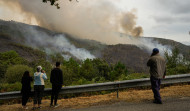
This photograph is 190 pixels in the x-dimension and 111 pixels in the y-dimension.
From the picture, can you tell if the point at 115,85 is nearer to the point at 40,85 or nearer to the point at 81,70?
the point at 40,85

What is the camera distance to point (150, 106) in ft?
20.1

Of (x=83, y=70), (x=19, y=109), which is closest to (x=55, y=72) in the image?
(x=19, y=109)

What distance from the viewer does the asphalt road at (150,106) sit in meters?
5.81

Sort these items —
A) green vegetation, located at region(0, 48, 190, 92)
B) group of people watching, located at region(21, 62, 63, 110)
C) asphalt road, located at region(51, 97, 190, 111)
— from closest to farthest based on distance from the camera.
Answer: asphalt road, located at region(51, 97, 190, 111)
group of people watching, located at region(21, 62, 63, 110)
green vegetation, located at region(0, 48, 190, 92)

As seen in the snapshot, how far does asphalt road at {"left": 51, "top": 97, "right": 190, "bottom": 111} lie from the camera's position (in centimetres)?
581

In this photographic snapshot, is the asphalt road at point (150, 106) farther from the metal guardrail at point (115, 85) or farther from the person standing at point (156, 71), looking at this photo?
the metal guardrail at point (115, 85)

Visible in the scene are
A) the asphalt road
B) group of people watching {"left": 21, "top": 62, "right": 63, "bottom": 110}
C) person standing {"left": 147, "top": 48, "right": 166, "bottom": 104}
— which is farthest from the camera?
group of people watching {"left": 21, "top": 62, "right": 63, "bottom": 110}

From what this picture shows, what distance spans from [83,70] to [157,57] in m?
67.0

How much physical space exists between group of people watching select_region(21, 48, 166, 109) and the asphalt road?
352 millimetres

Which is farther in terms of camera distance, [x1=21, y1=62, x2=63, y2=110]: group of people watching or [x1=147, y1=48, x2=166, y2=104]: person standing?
[x1=21, y1=62, x2=63, y2=110]: group of people watching

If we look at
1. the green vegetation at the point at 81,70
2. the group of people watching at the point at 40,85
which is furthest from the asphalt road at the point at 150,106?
the green vegetation at the point at 81,70

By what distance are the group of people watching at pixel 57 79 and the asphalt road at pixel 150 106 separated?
35 centimetres

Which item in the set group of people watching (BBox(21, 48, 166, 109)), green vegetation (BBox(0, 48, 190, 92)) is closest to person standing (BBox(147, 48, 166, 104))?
group of people watching (BBox(21, 48, 166, 109))

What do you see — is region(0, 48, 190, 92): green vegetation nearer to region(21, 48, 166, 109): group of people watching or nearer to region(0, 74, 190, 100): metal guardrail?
region(21, 48, 166, 109): group of people watching
